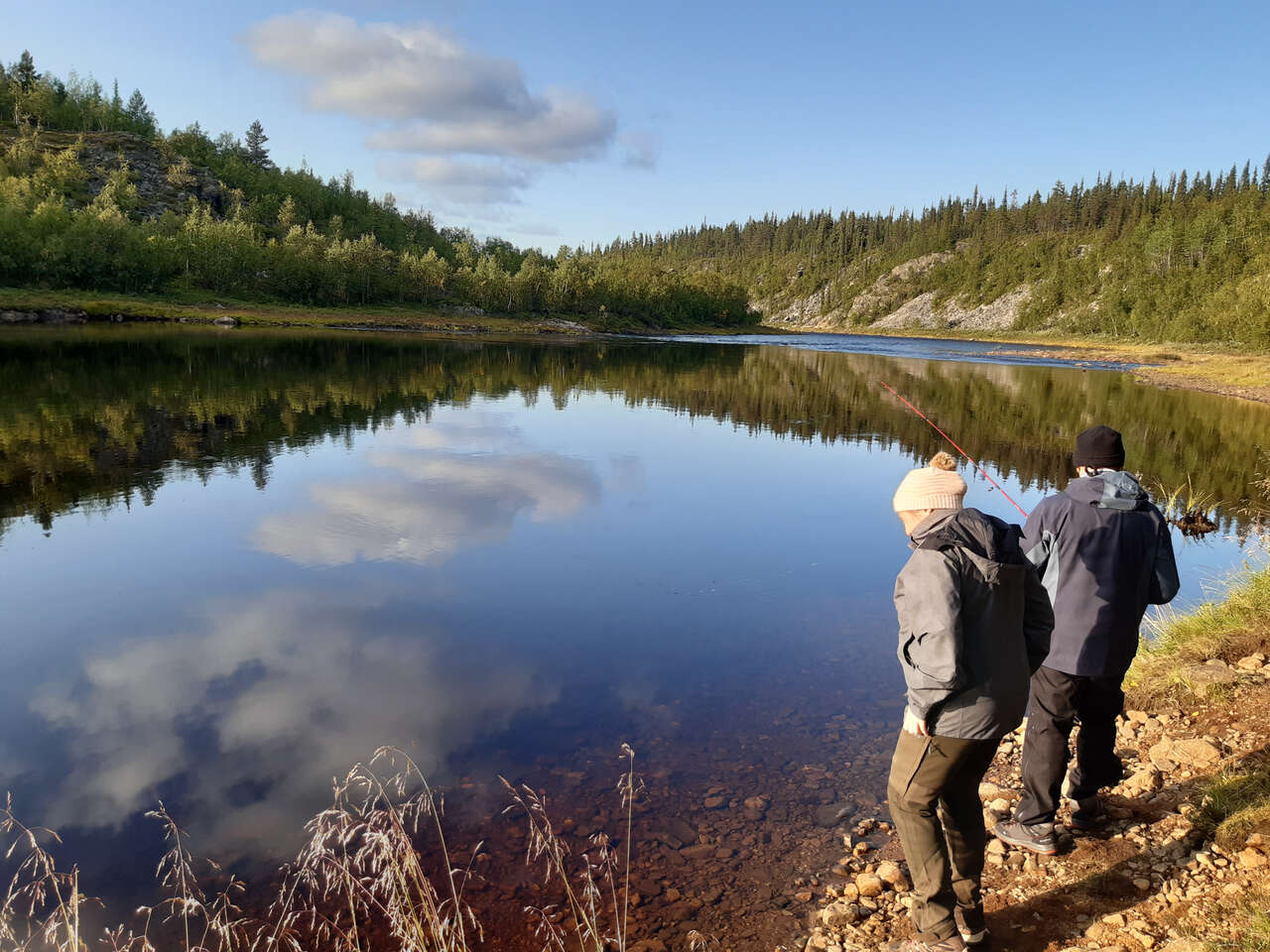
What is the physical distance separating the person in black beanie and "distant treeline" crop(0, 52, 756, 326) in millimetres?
108848

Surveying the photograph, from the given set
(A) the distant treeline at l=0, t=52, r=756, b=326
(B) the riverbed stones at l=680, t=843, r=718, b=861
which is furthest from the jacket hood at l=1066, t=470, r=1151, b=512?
(A) the distant treeline at l=0, t=52, r=756, b=326

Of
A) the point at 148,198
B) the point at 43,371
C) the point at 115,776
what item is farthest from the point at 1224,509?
the point at 148,198

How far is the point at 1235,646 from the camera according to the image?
850cm

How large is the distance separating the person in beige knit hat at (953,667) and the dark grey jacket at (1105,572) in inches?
50.3

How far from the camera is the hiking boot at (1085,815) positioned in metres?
5.76

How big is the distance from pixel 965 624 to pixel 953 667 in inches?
9.6

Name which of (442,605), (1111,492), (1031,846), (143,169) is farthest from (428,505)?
(143,169)

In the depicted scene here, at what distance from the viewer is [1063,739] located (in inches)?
216

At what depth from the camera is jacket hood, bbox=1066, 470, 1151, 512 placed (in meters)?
5.29

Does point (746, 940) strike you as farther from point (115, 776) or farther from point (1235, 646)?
point (1235, 646)

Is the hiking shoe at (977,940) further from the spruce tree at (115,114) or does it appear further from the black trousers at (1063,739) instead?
the spruce tree at (115,114)

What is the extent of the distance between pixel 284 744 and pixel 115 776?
54.8 inches

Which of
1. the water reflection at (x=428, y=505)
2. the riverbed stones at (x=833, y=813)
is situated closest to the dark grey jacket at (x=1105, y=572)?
the riverbed stones at (x=833, y=813)

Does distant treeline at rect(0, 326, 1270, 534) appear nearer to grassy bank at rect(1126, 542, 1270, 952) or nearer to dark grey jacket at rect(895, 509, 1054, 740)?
grassy bank at rect(1126, 542, 1270, 952)
